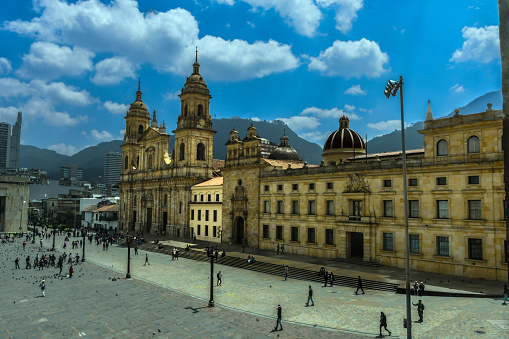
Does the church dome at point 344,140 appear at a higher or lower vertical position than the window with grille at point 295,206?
higher

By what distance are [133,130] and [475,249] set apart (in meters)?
79.4

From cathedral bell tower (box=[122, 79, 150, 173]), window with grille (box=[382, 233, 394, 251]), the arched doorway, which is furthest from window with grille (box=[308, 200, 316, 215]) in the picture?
cathedral bell tower (box=[122, 79, 150, 173])

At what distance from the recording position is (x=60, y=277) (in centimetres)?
3603

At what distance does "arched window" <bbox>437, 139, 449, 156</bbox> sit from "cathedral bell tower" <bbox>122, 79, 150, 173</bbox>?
71.5 m

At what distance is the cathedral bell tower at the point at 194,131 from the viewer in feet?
234

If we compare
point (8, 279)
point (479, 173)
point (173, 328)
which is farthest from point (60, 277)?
point (479, 173)

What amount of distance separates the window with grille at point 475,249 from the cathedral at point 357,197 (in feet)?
0.27

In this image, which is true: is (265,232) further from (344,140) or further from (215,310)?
(215,310)

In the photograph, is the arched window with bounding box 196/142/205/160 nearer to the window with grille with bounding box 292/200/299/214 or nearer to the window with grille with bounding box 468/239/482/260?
the window with grille with bounding box 292/200/299/214

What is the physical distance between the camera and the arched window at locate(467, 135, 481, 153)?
32.5m

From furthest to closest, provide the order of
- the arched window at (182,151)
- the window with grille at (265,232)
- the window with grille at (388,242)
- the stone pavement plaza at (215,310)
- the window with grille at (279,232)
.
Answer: the arched window at (182,151)
the window with grille at (265,232)
the window with grille at (279,232)
the window with grille at (388,242)
the stone pavement plaza at (215,310)

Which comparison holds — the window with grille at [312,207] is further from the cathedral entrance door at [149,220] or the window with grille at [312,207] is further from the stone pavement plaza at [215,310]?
the cathedral entrance door at [149,220]

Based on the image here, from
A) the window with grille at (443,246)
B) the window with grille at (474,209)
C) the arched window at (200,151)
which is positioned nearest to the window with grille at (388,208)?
the window with grille at (443,246)

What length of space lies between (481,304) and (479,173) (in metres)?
12.2
